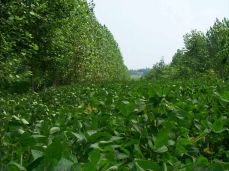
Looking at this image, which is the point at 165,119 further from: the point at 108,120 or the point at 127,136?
the point at 108,120

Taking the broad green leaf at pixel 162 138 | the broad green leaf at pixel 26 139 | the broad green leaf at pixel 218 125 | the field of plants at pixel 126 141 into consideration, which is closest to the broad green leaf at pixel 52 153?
the field of plants at pixel 126 141

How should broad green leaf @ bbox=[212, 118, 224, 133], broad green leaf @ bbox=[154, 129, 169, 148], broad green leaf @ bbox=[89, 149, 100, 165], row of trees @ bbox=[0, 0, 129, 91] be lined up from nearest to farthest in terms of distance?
1. broad green leaf @ bbox=[89, 149, 100, 165]
2. broad green leaf @ bbox=[154, 129, 169, 148]
3. broad green leaf @ bbox=[212, 118, 224, 133]
4. row of trees @ bbox=[0, 0, 129, 91]

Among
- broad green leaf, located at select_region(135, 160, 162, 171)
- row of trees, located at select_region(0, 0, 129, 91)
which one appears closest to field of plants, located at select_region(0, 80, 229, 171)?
broad green leaf, located at select_region(135, 160, 162, 171)

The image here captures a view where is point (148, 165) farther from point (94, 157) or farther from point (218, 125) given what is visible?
point (218, 125)

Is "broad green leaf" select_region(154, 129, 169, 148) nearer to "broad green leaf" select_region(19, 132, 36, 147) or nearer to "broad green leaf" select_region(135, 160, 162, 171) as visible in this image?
"broad green leaf" select_region(135, 160, 162, 171)

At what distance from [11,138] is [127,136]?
56 cm

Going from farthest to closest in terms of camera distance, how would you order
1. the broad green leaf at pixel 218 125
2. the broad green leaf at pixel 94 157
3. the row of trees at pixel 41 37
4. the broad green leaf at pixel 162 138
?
the row of trees at pixel 41 37
the broad green leaf at pixel 218 125
the broad green leaf at pixel 162 138
the broad green leaf at pixel 94 157

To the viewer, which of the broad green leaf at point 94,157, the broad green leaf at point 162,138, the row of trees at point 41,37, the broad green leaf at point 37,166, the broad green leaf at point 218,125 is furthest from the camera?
the row of trees at point 41,37

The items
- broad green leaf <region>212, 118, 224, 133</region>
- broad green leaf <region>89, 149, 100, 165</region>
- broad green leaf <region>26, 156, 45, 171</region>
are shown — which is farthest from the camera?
broad green leaf <region>212, 118, 224, 133</region>

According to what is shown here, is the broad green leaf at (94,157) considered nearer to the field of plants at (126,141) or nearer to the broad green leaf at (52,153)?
the field of plants at (126,141)

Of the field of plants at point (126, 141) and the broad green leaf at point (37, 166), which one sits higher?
the broad green leaf at point (37, 166)

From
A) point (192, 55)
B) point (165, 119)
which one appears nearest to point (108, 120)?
point (165, 119)

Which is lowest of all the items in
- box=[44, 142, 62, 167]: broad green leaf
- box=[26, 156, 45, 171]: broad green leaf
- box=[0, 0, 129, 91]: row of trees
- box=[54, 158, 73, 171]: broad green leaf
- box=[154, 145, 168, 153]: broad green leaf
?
box=[154, 145, 168, 153]: broad green leaf

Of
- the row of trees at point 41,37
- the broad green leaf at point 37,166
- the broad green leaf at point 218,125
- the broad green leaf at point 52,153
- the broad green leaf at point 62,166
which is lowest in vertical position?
the broad green leaf at point 218,125
